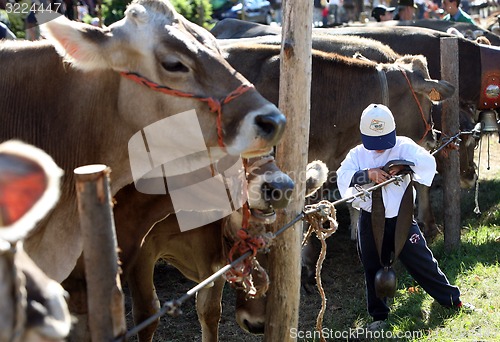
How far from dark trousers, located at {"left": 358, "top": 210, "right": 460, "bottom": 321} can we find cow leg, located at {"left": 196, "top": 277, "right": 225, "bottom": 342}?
3.55ft

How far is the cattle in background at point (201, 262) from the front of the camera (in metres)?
4.08

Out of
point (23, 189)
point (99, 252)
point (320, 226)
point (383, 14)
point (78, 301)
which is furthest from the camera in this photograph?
point (383, 14)

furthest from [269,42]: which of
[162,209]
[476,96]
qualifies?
[162,209]

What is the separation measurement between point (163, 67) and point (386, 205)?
87.6 inches

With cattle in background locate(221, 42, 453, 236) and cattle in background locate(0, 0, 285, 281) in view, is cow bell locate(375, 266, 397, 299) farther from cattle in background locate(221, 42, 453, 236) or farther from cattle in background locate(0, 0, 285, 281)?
cattle in background locate(0, 0, 285, 281)

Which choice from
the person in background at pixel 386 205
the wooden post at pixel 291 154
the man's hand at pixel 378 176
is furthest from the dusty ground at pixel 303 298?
the wooden post at pixel 291 154

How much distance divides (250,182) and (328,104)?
2784 millimetres

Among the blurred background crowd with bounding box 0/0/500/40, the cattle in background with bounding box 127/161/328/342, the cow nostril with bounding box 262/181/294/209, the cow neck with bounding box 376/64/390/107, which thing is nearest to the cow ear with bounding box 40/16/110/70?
the cow nostril with bounding box 262/181/294/209

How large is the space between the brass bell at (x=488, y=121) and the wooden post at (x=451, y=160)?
1349 millimetres

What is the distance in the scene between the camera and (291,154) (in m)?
3.79

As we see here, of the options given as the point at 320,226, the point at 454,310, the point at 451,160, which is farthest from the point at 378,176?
the point at 451,160

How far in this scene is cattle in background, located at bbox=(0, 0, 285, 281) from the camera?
3125 millimetres

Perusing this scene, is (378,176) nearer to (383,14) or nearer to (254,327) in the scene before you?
(254,327)

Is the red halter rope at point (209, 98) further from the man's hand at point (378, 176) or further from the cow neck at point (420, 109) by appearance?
the cow neck at point (420, 109)
